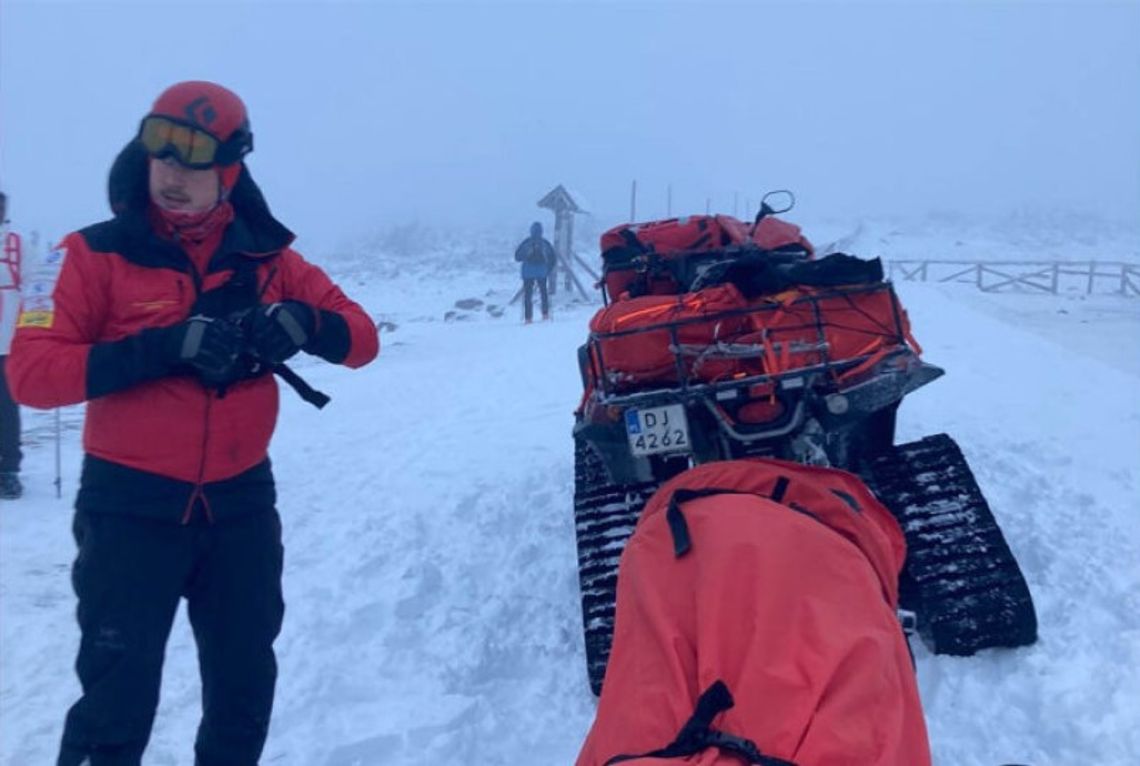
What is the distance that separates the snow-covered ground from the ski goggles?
7.21ft

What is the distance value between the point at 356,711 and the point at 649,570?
2055 millimetres

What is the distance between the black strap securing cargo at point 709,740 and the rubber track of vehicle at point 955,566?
2354 mm

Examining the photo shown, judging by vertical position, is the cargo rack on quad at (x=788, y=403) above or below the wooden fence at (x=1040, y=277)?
above

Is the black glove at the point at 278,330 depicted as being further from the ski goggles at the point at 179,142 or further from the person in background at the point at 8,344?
the person in background at the point at 8,344

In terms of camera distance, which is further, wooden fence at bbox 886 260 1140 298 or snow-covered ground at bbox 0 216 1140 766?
wooden fence at bbox 886 260 1140 298

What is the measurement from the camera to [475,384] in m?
10.8

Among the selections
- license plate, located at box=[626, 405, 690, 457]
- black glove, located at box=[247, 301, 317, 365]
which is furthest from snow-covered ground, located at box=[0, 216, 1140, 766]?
black glove, located at box=[247, 301, 317, 365]

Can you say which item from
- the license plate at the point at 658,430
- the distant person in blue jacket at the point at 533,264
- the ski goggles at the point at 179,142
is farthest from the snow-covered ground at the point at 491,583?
the distant person in blue jacket at the point at 533,264

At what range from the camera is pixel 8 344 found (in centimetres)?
673

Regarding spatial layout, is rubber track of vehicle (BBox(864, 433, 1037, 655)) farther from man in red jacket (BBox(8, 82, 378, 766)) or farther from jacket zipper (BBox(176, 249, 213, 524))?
jacket zipper (BBox(176, 249, 213, 524))

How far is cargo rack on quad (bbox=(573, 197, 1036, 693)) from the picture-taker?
12.8ft

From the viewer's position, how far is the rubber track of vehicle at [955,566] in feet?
13.2

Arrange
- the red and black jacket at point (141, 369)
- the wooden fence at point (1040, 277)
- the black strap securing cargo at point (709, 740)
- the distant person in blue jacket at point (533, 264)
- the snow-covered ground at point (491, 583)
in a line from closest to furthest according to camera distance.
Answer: the black strap securing cargo at point (709, 740)
the red and black jacket at point (141, 369)
the snow-covered ground at point (491, 583)
the distant person in blue jacket at point (533, 264)
the wooden fence at point (1040, 277)

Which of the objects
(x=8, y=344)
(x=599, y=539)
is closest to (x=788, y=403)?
(x=599, y=539)
